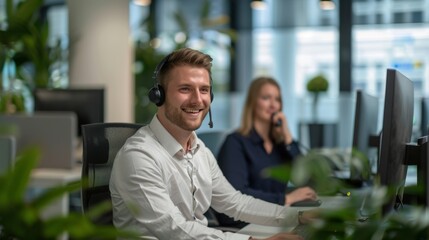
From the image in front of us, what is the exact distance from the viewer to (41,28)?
279 inches

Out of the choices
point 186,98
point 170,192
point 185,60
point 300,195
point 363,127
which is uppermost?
point 185,60

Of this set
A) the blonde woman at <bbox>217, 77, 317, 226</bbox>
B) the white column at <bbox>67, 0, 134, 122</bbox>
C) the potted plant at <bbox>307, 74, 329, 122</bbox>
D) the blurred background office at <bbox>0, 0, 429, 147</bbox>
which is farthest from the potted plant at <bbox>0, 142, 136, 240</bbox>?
the blurred background office at <bbox>0, 0, 429, 147</bbox>

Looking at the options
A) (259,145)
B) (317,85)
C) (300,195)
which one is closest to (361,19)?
(317,85)

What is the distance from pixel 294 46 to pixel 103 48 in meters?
3.00

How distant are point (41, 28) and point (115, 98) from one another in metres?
1.15

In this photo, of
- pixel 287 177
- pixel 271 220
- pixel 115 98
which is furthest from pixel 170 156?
pixel 115 98

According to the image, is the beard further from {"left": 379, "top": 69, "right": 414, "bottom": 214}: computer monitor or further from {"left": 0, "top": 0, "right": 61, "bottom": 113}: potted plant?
{"left": 0, "top": 0, "right": 61, "bottom": 113}: potted plant

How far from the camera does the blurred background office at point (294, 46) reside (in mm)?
7996

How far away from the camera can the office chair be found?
7.04 feet

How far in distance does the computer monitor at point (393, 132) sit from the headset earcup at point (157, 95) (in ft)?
2.18

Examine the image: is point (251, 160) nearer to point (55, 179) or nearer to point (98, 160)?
point (98, 160)

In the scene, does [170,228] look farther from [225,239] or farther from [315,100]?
[315,100]

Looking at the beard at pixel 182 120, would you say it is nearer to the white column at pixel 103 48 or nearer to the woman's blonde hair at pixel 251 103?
the woman's blonde hair at pixel 251 103

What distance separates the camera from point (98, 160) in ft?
7.23
